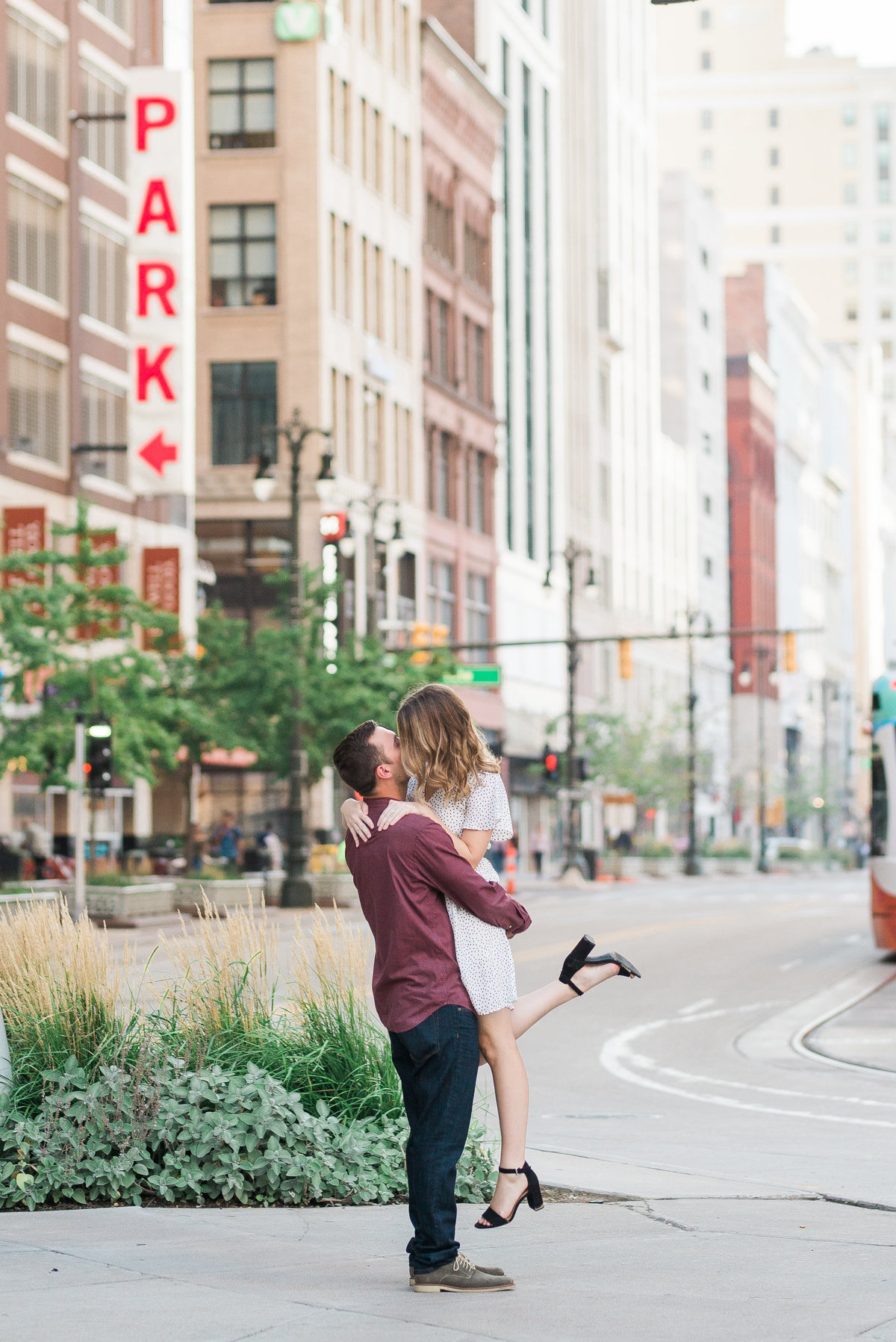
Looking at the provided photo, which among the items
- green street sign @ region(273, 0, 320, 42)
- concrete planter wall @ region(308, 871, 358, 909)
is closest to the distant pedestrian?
concrete planter wall @ region(308, 871, 358, 909)

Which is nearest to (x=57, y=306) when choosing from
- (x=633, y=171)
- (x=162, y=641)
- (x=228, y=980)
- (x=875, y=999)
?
(x=162, y=641)

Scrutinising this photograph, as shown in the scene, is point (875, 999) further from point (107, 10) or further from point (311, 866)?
point (107, 10)

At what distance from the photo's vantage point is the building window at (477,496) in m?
76.2

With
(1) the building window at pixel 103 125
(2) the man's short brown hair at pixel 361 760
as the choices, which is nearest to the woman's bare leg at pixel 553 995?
(2) the man's short brown hair at pixel 361 760

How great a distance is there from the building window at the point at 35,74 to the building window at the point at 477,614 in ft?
101

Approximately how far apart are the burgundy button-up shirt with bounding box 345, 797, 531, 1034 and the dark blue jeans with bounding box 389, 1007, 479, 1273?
0.20 ft

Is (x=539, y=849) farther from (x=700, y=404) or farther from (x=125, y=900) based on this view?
(x=700, y=404)

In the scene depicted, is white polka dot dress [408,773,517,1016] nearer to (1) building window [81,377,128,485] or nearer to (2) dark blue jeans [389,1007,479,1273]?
(2) dark blue jeans [389,1007,479,1273]

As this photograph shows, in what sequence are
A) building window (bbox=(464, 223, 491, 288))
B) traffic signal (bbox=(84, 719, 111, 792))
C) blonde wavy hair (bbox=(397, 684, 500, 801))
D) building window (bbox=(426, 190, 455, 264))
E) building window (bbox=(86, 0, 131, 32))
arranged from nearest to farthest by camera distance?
blonde wavy hair (bbox=(397, 684, 500, 801)), traffic signal (bbox=(84, 719, 111, 792)), building window (bbox=(86, 0, 131, 32)), building window (bbox=(426, 190, 455, 264)), building window (bbox=(464, 223, 491, 288))

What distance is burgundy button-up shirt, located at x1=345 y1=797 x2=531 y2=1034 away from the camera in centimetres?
704

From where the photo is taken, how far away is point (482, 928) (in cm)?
714

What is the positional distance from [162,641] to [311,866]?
11320 mm

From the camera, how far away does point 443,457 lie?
243ft

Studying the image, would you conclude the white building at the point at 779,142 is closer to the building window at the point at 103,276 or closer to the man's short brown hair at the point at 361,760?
the building window at the point at 103,276
